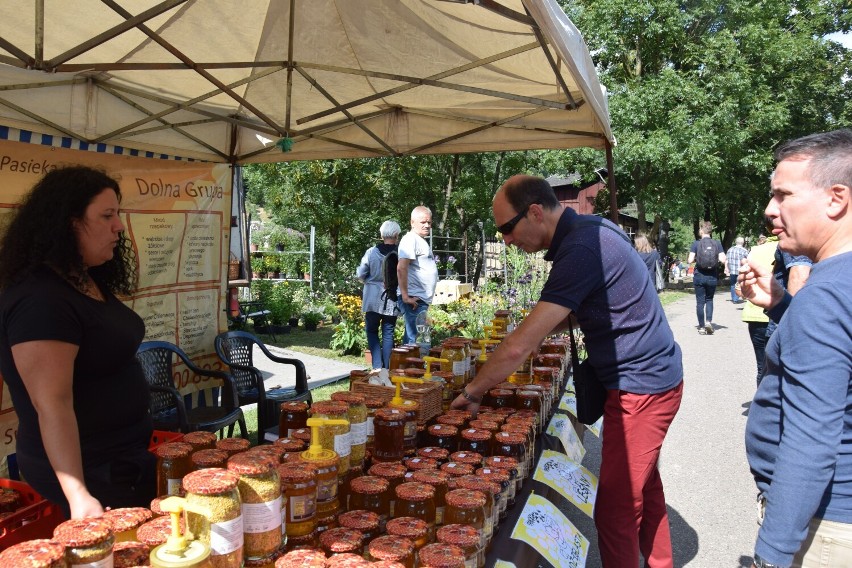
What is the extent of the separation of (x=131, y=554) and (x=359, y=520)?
1.92 ft

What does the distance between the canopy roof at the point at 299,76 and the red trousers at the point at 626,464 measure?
1.54 m

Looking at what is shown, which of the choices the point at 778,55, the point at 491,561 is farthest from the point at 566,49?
the point at 778,55

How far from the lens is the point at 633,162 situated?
811 inches

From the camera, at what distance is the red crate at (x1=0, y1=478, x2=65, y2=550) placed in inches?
68.5

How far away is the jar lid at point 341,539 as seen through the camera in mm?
1433

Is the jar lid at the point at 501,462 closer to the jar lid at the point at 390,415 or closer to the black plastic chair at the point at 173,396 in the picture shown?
the jar lid at the point at 390,415

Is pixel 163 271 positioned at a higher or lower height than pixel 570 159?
lower

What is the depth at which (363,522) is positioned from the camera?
1.61 m

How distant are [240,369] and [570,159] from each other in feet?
62.6

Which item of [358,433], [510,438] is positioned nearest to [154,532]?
[358,433]

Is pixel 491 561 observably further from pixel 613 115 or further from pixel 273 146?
pixel 613 115

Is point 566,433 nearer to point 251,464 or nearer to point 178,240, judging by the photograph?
point 251,464

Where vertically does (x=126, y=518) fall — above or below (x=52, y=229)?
below

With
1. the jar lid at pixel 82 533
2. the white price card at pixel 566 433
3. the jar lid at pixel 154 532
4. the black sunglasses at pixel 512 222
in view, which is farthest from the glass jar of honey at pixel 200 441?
the white price card at pixel 566 433
